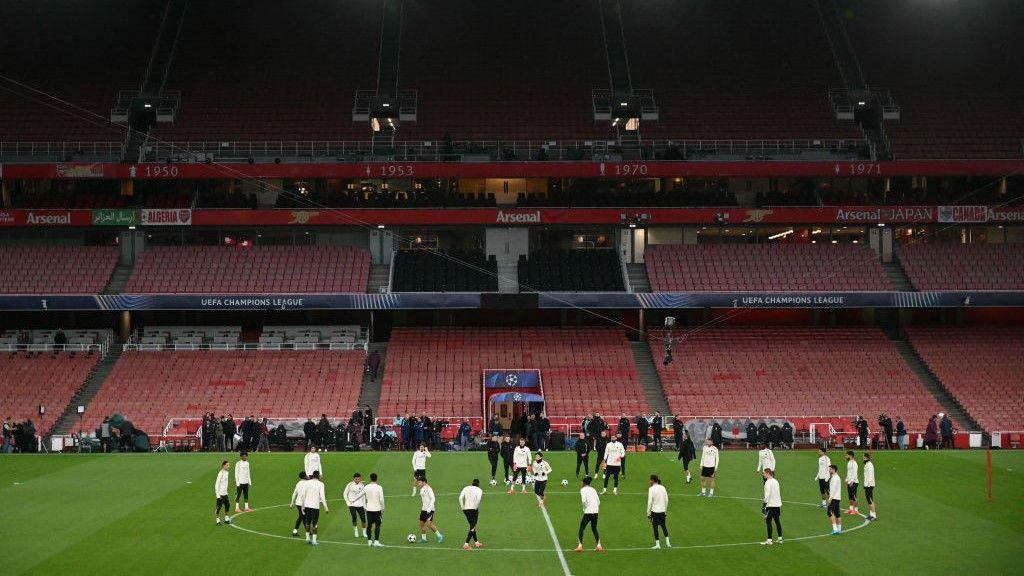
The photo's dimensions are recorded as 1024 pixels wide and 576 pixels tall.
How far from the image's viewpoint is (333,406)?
160 ft

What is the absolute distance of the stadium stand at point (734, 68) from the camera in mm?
61781

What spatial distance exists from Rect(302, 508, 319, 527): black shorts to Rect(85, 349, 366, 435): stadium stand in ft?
80.2

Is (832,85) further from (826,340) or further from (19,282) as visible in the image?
(19,282)

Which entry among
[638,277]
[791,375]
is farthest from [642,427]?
[638,277]

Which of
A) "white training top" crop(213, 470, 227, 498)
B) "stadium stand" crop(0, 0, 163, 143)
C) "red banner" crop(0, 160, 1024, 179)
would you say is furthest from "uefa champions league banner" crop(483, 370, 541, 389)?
"stadium stand" crop(0, 0, 163, 143)

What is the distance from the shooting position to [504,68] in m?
65.9

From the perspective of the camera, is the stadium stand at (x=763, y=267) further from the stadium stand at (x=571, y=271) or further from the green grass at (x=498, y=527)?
the green grass at (x=498, y=527)

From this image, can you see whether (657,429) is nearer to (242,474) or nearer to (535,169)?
(535,169)

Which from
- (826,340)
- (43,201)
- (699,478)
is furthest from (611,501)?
(43,201)

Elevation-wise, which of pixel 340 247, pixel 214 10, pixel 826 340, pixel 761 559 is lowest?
pixel 761 559

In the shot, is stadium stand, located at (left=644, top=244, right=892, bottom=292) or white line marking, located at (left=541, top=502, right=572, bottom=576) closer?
white line marking, located at (left=541, top=502, right=572, bottom=576)

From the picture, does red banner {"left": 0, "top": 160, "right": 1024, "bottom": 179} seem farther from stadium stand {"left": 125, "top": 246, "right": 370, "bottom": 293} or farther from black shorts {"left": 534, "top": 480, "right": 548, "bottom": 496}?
black shorts {"left": 534, "top": 480, "right": 548, "bottom": 496}

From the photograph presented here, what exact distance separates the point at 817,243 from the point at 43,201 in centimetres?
4433

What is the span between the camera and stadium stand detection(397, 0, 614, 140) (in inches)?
2422
